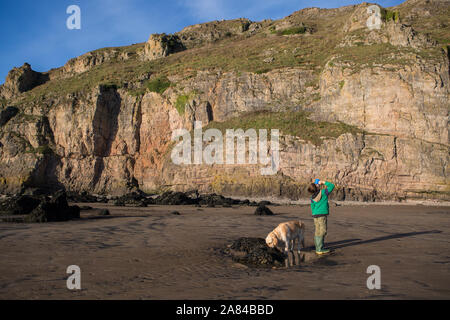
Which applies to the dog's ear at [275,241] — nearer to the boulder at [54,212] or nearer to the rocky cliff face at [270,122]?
the boulder at [54,212]

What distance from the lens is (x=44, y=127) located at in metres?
40.3

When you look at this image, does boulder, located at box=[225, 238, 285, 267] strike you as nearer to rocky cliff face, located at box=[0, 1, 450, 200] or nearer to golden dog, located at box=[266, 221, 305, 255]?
golden dog, located at box=[266, 221, 305, 255]

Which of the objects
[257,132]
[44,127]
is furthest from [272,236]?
[44,127]

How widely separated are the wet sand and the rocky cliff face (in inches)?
659

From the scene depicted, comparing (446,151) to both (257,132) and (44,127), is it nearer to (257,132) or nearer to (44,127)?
(257,132)

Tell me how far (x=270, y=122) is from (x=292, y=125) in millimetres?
2339

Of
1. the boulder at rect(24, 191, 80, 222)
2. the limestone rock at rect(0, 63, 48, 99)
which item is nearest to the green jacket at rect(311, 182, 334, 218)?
the boulder at rect(24, 191, 80, 222)

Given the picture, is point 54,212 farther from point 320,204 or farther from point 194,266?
point 320,204

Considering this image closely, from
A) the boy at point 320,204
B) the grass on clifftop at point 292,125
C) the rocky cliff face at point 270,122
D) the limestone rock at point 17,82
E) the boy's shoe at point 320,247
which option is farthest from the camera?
the limestone rock at point 17,82

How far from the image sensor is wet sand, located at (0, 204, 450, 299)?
4082 millimetres

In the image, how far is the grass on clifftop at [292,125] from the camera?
2714 centimetres

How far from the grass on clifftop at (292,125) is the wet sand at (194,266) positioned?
18.2 m

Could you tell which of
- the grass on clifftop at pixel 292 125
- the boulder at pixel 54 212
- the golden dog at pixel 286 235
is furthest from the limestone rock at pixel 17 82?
the golden dog at pixel 286 235

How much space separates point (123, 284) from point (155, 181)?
3175cm
